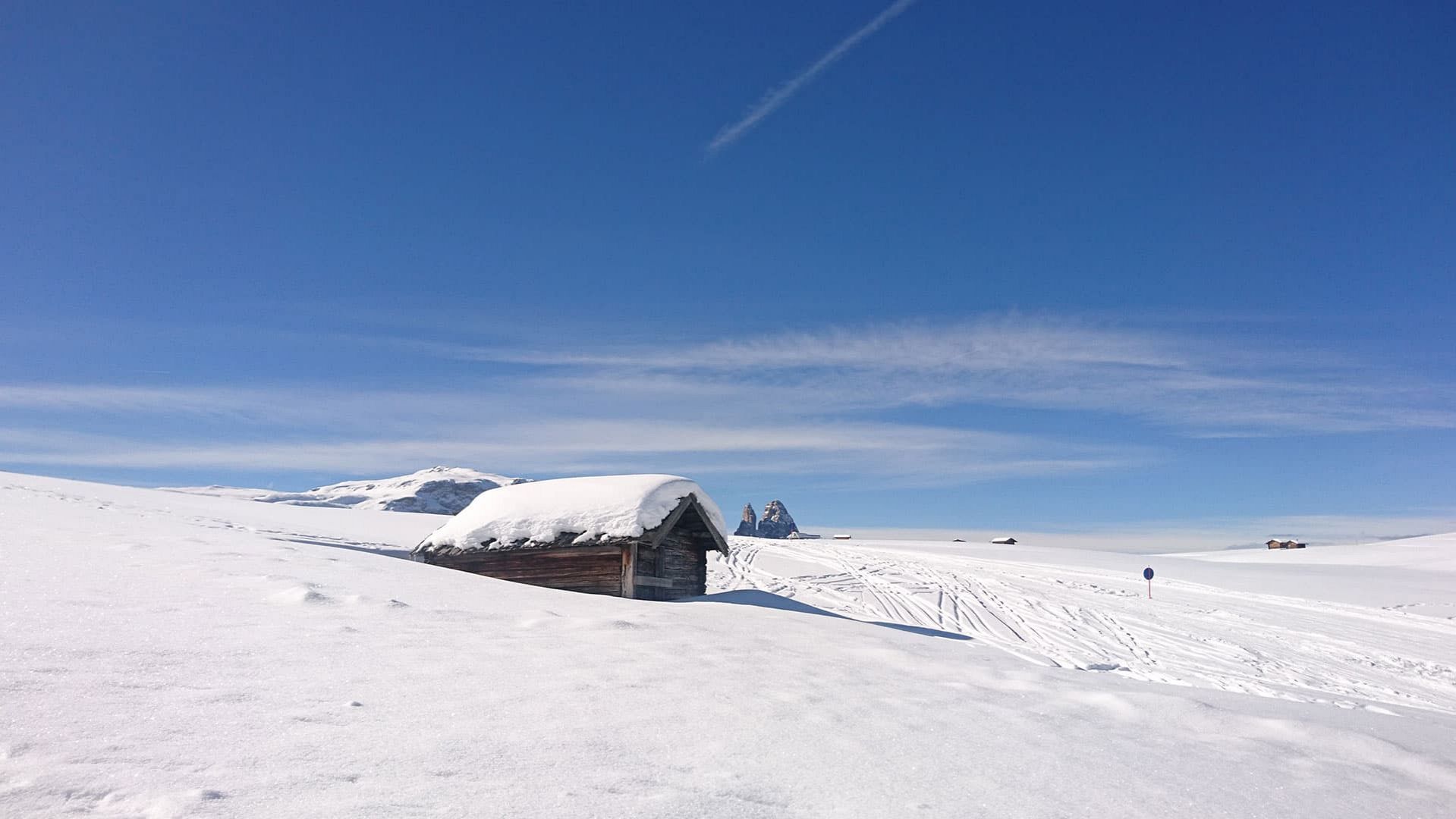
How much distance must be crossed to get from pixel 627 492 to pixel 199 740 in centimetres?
1264

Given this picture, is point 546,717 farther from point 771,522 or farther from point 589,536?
point 771,522

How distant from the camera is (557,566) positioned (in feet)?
55.9

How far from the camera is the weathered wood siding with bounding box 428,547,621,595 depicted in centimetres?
1655

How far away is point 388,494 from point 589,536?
171 meters

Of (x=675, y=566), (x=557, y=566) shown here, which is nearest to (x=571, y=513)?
(x=557, y=566)

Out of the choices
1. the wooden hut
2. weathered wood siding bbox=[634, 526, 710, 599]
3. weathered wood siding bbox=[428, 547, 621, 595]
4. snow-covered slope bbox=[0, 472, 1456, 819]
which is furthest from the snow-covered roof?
snow-covered slope bbox=[0, 472, 1456, 819]

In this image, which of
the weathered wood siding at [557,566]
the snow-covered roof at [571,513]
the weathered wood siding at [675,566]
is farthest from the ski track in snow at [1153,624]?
the weathered wood siding at [557,566]

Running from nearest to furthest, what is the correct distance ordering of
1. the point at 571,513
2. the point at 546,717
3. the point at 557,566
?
the point at 546,717 < the point at 557,566 < the point at 571,513

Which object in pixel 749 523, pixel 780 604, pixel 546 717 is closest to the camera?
pixel 546 717

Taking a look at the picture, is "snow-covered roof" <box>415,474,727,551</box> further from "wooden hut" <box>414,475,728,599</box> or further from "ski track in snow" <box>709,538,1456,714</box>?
"ski track in snow" <box>709,538,1456,714</box>

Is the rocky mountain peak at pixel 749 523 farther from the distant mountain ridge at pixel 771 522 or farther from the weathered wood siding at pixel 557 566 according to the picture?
the weathered wood siding at pixel 557 566

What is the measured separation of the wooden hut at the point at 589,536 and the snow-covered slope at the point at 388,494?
12092 centimetres

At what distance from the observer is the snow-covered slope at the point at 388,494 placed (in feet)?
468

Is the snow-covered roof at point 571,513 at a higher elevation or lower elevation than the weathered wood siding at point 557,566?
higher
